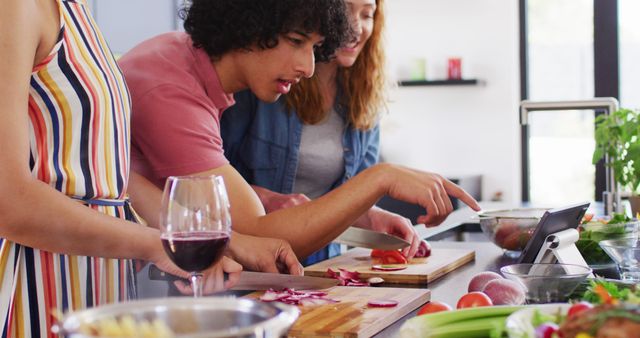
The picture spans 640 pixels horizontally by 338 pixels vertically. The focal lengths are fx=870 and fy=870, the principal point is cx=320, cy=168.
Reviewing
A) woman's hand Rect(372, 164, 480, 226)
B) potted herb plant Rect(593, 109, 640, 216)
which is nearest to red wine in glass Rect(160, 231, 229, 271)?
woman's hand Rect(372, 164, 480, 226)

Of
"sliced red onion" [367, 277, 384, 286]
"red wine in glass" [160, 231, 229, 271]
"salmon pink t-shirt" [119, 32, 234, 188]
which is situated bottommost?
"sliced red onion" [367, 277, 384, 286]

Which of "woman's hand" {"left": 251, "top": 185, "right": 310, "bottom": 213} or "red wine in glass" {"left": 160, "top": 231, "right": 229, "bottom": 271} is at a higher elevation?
"red wine in glass" {"left": 160, "top": 231, "right": 229, "bottom": 271}

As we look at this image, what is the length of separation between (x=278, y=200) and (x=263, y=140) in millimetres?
216

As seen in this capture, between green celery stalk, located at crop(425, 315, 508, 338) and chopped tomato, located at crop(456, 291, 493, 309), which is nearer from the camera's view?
green celery stalk, located at crop(425, 315, 508, 338)

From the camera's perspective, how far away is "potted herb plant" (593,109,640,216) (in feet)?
9.51

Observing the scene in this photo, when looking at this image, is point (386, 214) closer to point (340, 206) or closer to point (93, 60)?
point (340, 206)

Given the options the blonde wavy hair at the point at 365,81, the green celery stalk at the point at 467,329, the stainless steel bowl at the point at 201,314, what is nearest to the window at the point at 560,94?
the blonde wavy hair at the point at 365,81

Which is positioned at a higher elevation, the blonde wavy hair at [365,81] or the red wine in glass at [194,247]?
the blonde wavy hair at [365,81]

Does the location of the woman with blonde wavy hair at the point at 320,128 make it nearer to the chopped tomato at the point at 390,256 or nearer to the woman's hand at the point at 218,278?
the chopped tomato at the point at 390,256

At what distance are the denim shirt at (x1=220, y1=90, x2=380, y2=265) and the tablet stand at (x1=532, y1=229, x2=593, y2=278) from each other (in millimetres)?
872

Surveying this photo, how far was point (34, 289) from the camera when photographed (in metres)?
1.47

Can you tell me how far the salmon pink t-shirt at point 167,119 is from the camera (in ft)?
6.12

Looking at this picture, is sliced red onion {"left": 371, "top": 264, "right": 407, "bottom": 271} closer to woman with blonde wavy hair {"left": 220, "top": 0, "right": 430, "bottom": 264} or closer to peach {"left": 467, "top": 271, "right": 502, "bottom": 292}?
woman with blonde wavy hair {"left": 220, "top": 0, "right": 430, "bottom": 264}

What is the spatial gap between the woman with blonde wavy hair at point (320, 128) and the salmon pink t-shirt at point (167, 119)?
1.39ft
